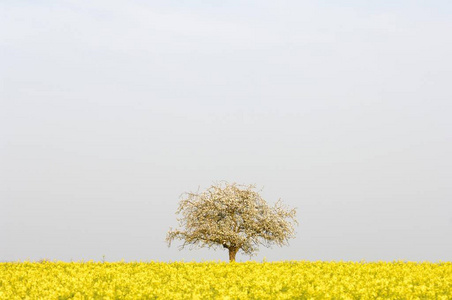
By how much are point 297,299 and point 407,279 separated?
4.42m

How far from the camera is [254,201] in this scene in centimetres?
3684

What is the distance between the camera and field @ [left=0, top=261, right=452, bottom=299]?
13906mm

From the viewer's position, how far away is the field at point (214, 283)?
45.6 ft

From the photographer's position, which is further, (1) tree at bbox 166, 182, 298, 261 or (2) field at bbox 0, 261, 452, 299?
(1) tree at bbox 166, 182, 298, 261

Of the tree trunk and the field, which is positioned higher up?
the tree trunk

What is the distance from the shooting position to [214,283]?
51.4 ft

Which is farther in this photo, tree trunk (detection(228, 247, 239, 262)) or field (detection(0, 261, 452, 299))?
tree trunk (detection(228, 247, 239, 262))

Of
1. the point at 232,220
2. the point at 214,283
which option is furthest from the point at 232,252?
the point at 214,283

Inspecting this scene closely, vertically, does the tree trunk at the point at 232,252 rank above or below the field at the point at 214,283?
above

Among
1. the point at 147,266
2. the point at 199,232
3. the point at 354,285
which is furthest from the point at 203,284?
the point at 199,232

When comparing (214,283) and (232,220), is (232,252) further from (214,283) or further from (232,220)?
(214,283)

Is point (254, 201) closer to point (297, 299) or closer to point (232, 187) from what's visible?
point (232, 187)

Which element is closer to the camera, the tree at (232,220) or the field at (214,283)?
the field at (214,283)

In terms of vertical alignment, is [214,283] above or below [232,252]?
below
